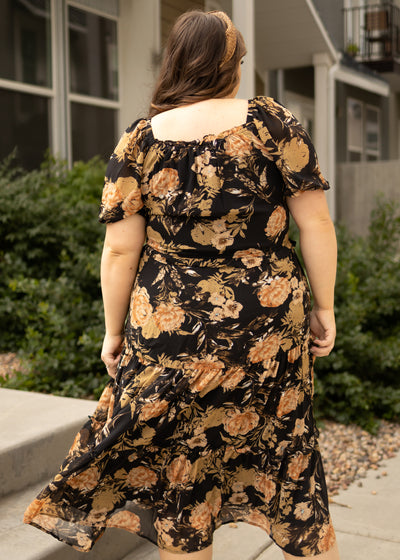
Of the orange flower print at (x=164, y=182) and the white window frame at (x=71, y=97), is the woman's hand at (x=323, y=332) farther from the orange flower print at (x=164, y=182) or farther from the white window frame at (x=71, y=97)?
the white window frame at (x=71, y=97)

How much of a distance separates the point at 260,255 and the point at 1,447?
1276 mm

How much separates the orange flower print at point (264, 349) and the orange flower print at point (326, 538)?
52 cm

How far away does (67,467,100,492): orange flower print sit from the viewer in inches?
75.3

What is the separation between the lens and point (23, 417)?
9.27 feet

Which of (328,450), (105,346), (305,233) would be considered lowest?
(328,450)

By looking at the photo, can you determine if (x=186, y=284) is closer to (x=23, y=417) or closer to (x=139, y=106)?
(x=23, y=417)

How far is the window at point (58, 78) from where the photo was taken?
23.0ft

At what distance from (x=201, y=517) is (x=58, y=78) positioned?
21.4 feet

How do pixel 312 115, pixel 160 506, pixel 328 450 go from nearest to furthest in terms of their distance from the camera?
pixel 160 506, pixel 328 450, pixel 312 115

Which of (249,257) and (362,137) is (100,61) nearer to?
(249,257)

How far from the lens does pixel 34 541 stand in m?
2.27

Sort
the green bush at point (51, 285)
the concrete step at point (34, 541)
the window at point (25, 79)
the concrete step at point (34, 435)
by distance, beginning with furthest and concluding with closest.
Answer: the window at point (25, 79)
the green bush at point (51, 285)
the concrete step at point (34, 435)
the concrete step at point (34, 541)

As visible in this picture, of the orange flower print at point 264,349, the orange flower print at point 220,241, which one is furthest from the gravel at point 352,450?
the orange flower print at point 220,241

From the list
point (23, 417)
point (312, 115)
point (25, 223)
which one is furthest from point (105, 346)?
point (312, 115)
